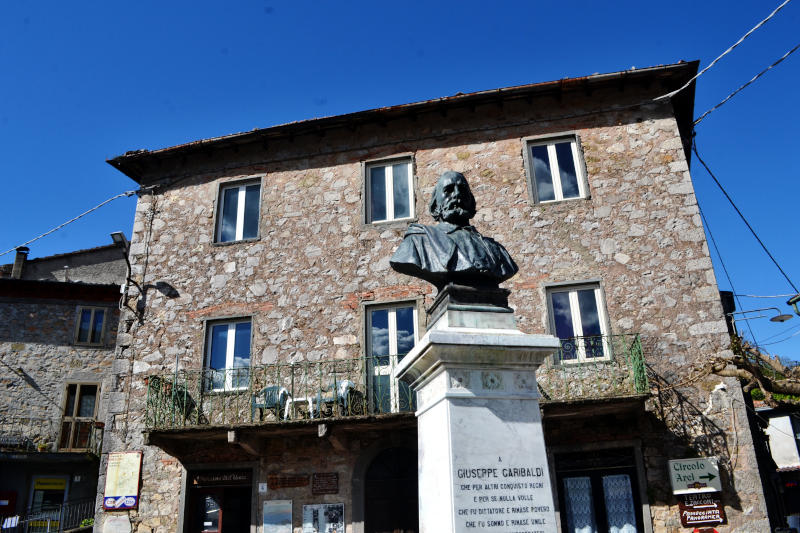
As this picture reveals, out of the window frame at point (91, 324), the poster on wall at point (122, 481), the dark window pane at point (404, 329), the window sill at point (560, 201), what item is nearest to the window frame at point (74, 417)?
the window frame at point (91, 324)

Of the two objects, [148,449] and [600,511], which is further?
[148,449]

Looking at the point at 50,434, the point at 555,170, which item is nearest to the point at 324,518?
the point at 555,170

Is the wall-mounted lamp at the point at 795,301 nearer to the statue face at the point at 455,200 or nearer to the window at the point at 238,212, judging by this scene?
the statue face at the point at 455,200

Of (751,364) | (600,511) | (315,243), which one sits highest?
(315,243)

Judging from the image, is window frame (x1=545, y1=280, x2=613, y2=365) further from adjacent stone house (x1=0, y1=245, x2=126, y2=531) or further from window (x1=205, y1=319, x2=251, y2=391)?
adjacent stone house (x1=0, y1=245, x2=126, y2=531)

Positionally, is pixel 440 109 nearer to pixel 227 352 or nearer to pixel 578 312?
pixel 578 312

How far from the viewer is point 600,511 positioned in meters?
9.71

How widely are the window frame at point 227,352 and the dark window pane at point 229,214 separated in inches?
70.1

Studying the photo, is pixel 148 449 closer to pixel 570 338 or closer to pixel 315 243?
pixel 315 243

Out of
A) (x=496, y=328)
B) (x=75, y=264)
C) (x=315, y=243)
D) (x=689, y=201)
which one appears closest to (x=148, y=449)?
(x=315, y=243)

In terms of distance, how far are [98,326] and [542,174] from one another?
1573 centimetres

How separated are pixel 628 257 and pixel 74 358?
17.3 metres

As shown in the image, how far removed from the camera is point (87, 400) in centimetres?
2006

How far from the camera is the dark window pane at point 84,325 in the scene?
20.4 m
